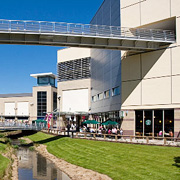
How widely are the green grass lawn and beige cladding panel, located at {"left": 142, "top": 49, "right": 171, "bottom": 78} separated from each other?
8880 millimetres

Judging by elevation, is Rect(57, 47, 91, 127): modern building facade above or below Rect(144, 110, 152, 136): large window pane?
above

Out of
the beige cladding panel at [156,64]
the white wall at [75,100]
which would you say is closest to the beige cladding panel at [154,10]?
the beige cladding panel at [156,64]

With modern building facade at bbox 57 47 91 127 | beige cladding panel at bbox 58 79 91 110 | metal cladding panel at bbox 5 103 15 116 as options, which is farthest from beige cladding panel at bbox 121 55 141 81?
metal cladding panel at bbox 5 103 15 116

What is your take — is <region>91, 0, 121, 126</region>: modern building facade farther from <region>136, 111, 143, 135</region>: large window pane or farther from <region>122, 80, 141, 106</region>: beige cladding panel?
<region>136, 111, 143, 135</region>: large window pane

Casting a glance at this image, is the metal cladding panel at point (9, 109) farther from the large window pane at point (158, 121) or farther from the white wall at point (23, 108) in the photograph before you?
the large window pane at point (158, 121)

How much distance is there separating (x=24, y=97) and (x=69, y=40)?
53.2 meters

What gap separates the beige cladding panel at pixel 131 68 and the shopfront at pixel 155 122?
4.13 meters

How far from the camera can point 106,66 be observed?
42.2 metres

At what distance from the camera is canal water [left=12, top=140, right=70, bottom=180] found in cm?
2027

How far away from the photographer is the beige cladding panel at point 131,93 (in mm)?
32469

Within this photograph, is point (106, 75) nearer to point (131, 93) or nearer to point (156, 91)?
point (131, 93)

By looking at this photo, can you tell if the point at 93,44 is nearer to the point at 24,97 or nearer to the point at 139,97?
the point at 139,97

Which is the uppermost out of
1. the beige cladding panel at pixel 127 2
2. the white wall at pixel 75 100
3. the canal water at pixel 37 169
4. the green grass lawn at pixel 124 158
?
the beige cladding panel at pixel 127 2

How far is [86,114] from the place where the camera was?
54.3m
